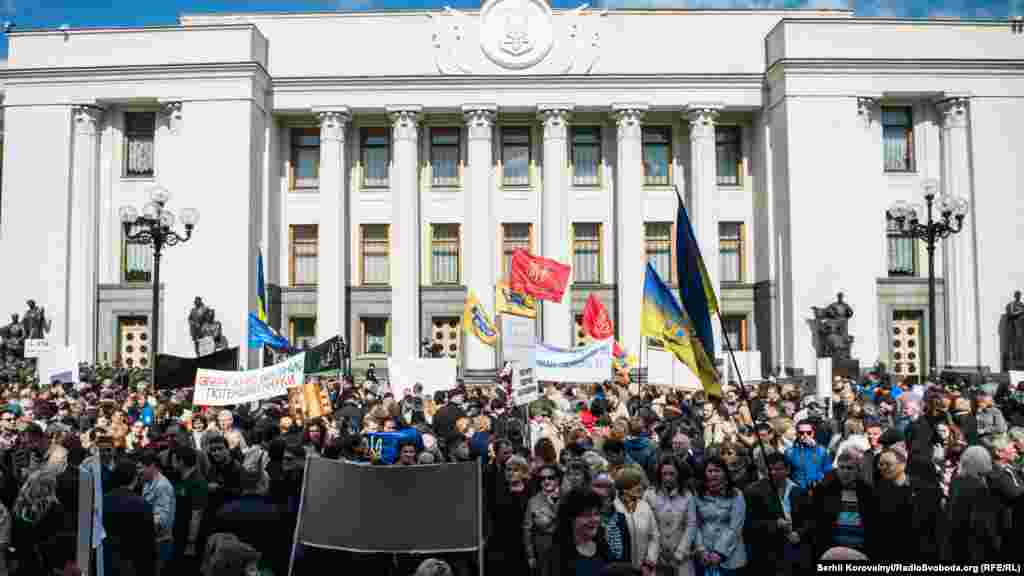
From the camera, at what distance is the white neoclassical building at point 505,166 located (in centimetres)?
3266

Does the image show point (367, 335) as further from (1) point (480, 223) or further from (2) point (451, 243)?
(1) point (480, 223)

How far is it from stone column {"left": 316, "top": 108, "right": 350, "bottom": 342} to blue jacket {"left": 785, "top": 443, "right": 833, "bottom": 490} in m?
25.0

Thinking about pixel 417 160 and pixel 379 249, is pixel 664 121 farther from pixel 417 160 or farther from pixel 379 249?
pixel 379 249

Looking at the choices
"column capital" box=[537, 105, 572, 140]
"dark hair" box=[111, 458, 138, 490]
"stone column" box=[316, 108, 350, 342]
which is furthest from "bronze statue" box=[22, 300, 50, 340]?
"dark hair" box=[111, 458, 138, 490]

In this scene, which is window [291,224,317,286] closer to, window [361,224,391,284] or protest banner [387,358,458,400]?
window [361,224,391,284]

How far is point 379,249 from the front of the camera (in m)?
35.5

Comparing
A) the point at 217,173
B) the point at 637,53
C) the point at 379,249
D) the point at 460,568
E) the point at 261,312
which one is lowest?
the point at 460,568

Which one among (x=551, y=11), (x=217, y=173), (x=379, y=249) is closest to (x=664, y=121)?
(x=551, y=11)

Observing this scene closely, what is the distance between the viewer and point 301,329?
115 ft

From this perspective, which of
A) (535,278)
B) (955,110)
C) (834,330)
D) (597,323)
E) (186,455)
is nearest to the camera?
(186,455)

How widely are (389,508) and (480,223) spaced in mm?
27794

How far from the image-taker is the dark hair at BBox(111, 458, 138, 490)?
7000 mm

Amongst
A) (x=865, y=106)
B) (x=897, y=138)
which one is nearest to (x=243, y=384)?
(x=865, y=106)

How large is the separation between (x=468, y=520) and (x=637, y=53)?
100 ft
